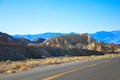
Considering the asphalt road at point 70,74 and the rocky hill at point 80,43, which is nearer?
the asphalt road at point 70,74

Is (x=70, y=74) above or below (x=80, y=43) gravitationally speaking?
below

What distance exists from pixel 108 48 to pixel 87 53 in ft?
154

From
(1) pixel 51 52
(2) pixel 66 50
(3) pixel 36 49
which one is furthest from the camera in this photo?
(2) pixel 66 50

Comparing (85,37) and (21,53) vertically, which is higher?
(85,37)

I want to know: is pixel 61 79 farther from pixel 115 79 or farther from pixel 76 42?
pixel 76 42

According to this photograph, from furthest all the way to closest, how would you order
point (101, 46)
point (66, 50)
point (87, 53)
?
1. point (101, 46)
2. point (87, 53)
3. point (66, 50)

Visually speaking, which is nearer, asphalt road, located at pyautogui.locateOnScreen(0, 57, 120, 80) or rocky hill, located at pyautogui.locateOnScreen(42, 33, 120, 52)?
asphalt road, located at pyautogui.locateOnScreen(0, 57, 120, 80)

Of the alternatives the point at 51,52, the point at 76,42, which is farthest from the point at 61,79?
the point at 76,42

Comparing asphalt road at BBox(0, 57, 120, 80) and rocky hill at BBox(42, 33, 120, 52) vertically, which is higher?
rocky hill at BBox(42, 33, 120, 52)

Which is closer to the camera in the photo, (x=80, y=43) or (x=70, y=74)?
(x=70, y=74)

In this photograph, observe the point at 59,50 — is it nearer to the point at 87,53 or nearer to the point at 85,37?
the point at 87,53

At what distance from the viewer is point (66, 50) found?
105 metres

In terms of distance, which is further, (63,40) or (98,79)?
(63,40)

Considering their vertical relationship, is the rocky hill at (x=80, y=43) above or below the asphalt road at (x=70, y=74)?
above
